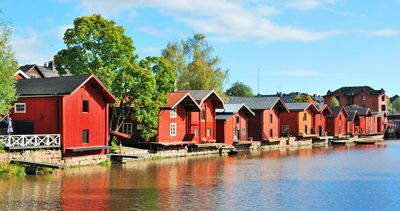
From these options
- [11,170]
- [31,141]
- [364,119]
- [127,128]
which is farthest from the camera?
[364,119]

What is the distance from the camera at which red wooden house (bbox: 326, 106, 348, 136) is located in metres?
111

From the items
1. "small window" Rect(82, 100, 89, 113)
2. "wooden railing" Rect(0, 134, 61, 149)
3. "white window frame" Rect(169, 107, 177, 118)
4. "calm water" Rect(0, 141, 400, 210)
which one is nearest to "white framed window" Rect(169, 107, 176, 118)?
"white window frame" Rect(169, 107, 177, 118)

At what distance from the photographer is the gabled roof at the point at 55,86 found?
4466cm

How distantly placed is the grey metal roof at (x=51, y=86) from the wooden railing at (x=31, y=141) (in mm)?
3829

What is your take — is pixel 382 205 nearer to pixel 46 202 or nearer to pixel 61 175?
pixel 46 202

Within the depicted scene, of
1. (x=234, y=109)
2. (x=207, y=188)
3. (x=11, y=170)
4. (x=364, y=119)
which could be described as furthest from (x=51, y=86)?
(x=364, y=119)

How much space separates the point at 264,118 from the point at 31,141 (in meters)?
47.0

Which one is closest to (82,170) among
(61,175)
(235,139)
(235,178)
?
(61,175)

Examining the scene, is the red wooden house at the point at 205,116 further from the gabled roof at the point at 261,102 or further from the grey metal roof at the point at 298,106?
the grey metal roof at the point at 298,106

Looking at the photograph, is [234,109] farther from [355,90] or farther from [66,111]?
[355,90]

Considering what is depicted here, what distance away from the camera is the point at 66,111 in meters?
44.5

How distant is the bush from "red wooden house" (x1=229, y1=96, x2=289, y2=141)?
160 feet

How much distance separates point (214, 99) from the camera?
68688 mm

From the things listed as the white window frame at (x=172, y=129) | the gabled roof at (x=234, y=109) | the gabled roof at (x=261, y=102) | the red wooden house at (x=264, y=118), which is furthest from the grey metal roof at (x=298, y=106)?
the white window frame at (x=172, y=129)
